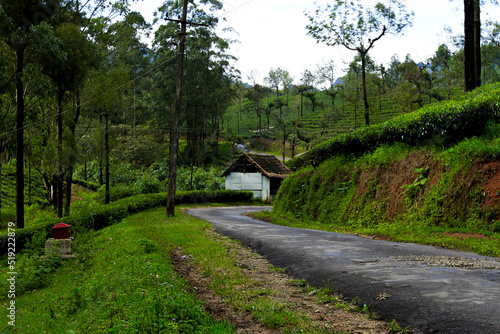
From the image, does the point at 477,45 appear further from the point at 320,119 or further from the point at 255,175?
the point at 320,119

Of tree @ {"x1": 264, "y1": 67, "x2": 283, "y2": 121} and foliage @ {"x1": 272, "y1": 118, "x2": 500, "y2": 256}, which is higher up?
tree @ {"x1": 264, "y1": 67, "x2": 283, "y2": 121}

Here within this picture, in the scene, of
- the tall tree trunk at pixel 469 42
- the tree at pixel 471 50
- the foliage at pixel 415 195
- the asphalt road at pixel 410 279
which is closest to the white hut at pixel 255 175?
the foliage at pixel 415 195

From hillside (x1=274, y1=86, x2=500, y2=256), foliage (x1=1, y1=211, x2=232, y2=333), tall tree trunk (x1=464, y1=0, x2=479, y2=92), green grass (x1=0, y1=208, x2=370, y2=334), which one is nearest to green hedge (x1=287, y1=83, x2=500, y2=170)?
hillside (x1=274, y1=86, x2=500, y2=256)

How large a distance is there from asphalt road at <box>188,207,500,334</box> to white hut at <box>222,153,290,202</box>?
129 ft

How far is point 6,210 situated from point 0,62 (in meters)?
19.7

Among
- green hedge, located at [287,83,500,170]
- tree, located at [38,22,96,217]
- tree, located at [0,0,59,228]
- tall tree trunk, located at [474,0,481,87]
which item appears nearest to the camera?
green hedge, located at [287,83,500,170]

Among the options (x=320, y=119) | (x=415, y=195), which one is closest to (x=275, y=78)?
(x=320, y=119)

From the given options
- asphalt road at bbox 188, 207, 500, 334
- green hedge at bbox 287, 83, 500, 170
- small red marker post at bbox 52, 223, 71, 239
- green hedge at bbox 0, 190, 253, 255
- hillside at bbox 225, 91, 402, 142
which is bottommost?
green hedge at bbox 0, 190, 253, 255

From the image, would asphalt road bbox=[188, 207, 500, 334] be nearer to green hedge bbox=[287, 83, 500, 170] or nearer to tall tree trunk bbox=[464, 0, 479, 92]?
green hedge bbox=[287, 83, 500, 170]

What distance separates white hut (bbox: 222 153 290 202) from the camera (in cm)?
4925

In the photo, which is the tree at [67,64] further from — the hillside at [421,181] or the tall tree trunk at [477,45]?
the tall tree trunk at [477,45]

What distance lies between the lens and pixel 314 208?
19250mm

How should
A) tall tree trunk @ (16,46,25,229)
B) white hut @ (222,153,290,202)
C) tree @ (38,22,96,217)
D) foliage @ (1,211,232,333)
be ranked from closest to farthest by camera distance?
foliage @ (1,211,232,333) → tall tree trunk @ (16,46,25,229) → tree @ (38,22,96,217) → white hut @ (222,153,290,202)

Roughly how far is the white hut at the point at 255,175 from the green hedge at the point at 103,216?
724 cm
